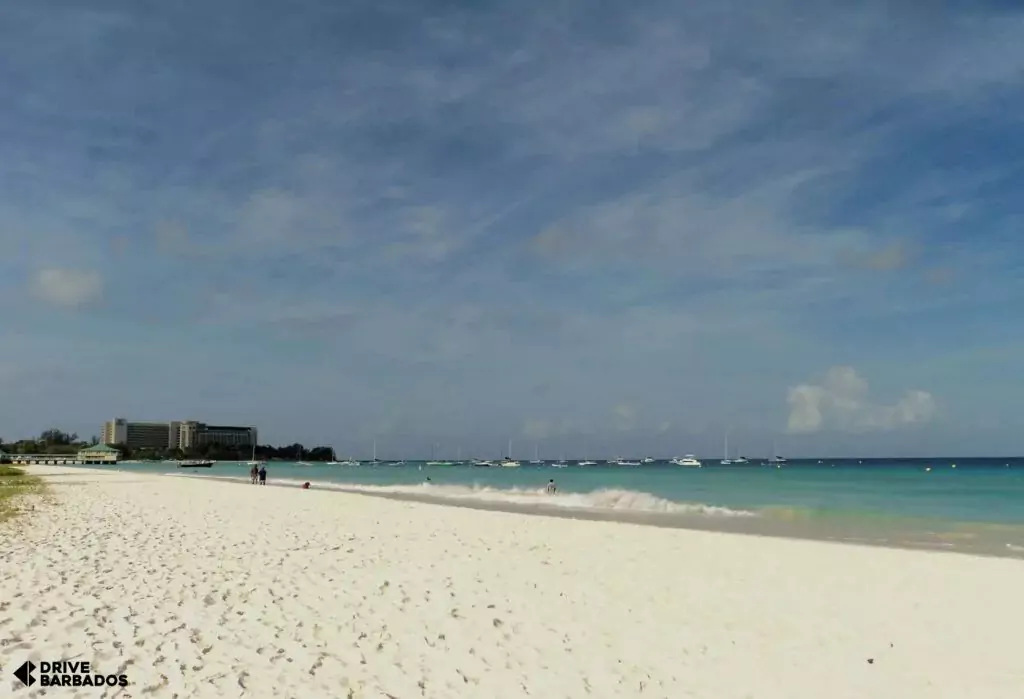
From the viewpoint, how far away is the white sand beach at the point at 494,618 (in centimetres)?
682

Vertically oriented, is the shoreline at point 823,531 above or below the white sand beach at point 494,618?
below

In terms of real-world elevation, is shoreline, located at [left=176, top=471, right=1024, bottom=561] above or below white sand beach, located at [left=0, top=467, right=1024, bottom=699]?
below

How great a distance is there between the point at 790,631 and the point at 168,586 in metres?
8.09

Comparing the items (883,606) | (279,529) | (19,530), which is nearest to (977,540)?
(883,606)

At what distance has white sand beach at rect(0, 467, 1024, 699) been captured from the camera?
6816 mm

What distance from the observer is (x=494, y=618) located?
9.03 m

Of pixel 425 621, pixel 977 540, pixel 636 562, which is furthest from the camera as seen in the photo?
pixel 977 540

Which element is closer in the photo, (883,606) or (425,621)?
(425,621)

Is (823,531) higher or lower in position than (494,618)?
lower

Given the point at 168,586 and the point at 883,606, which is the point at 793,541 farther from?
the point at 168,586

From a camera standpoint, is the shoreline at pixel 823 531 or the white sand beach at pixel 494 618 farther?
the shoreline at pixel 823 531

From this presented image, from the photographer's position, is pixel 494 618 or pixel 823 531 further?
pixel 823 531

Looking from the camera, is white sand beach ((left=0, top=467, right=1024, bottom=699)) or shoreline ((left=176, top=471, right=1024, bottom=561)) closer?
white sand beach ((left=0, top=467, right=1024, bottom=699))

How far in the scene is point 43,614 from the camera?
7.79 meters
